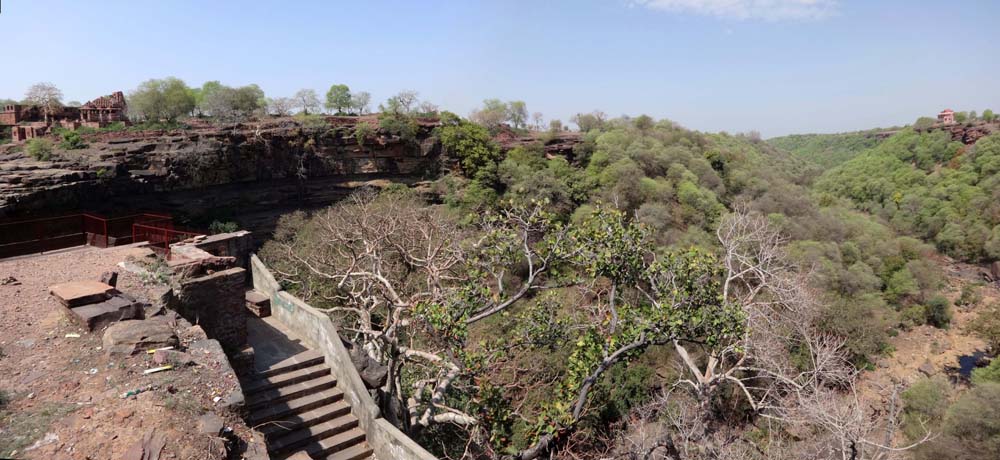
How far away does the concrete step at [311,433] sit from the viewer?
23.3 feet

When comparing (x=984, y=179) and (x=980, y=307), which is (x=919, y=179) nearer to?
(x=984, y=179)

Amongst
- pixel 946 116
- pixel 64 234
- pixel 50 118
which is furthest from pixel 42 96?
pixel 946 116

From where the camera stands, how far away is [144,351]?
5.68m

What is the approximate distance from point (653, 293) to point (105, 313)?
849cm

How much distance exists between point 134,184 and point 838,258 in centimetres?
2932

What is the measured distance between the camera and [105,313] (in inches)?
242

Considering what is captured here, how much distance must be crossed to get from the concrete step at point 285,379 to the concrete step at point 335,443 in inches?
46.9

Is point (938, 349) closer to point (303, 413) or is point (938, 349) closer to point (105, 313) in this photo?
point (303, 413)

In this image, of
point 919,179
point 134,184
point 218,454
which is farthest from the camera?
point 919,179

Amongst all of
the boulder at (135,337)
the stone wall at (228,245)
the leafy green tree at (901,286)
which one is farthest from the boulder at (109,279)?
the leafy green tree at (901,286)

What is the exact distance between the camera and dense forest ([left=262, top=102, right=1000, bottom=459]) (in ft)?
23.0

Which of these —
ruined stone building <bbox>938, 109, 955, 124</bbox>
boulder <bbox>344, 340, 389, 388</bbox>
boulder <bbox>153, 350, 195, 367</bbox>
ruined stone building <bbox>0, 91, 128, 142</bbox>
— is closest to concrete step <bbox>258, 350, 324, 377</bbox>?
boulder <bbox>344, 340, 389, 388</bbox>

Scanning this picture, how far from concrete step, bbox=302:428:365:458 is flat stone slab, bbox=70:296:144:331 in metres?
2.90

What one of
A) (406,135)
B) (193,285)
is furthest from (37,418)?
(406,135)
